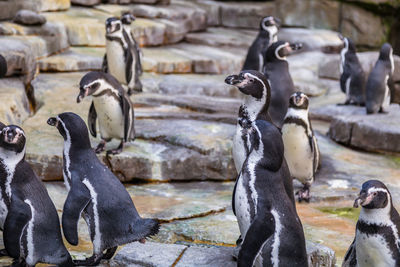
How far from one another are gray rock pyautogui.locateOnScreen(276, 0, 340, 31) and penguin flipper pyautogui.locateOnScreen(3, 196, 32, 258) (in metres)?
11.3

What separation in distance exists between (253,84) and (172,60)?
553cm

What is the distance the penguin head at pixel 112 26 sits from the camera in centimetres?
762

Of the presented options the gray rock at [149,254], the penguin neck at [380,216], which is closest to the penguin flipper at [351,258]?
the penguin neck at [380,216]

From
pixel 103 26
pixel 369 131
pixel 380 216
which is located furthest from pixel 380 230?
pixel 103 26

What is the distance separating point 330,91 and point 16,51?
15.3 feet

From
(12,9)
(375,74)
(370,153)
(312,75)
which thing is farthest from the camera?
(312,75)

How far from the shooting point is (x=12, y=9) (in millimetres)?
9109

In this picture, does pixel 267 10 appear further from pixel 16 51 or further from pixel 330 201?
pixel 330 201

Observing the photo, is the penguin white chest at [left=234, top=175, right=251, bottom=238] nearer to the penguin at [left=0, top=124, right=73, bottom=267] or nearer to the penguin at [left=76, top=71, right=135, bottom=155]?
the penguin at [left=0, top=124, right=73, bottom=267]

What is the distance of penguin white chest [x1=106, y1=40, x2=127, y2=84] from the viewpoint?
7758 millimetres

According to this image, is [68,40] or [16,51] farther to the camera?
[68,40]

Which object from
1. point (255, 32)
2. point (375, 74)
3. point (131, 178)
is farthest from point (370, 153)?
point (255, 32)

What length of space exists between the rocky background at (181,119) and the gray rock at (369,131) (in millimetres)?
11

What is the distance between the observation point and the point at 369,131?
23.0 feet
